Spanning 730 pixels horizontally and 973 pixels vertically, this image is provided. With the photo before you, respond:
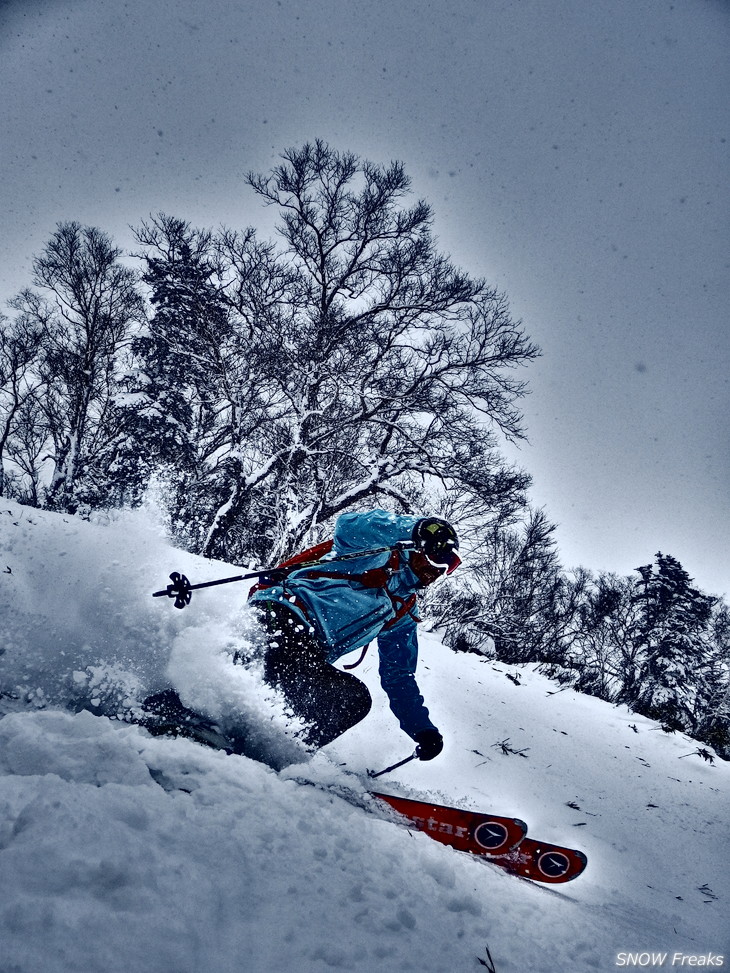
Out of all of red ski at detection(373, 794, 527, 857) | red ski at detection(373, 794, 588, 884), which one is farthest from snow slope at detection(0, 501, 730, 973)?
red ski at detection(373, 794, 527, 857)

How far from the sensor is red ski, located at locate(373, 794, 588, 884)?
92.4 inches

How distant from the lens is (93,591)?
371 cm

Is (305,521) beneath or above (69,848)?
above

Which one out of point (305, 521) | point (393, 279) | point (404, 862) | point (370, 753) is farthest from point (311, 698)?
point (393, 279)

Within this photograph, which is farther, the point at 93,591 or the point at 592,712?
the point at 592,712

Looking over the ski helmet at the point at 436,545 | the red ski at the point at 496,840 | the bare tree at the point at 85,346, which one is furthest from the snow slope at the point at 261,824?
the bare tree at the point at 85,346

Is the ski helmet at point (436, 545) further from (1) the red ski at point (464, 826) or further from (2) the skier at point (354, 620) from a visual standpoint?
(1) the red ski at point (464, 826)

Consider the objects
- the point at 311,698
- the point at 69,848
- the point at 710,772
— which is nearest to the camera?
the point at 69,848

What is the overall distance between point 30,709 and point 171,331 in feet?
42.7

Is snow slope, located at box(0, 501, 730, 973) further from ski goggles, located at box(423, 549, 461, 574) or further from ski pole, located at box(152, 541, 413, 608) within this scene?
ski goggles, located at box(423, 549, 461, 574)

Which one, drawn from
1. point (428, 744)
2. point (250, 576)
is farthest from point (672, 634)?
point (250, 576)

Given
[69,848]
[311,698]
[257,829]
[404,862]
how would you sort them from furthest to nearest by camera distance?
[311,698] < [404,862] < [257,829] < [69,848]

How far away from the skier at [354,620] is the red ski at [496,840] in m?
0.42

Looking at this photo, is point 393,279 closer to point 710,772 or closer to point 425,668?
point 425,668
